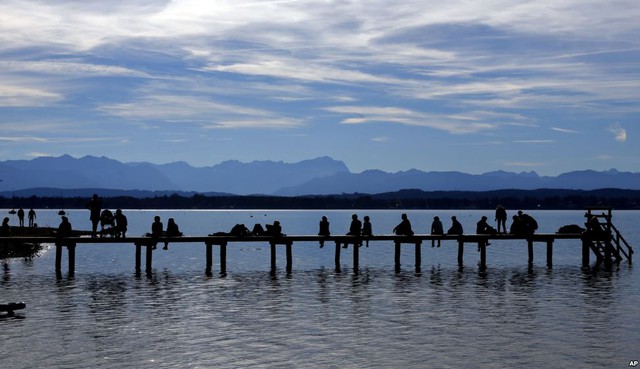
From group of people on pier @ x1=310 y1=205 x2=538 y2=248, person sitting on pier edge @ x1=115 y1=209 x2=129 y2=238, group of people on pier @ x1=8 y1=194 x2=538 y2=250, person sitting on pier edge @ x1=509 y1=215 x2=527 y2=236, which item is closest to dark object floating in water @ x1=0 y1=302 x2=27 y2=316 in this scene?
group of people on pier @ x1=8 y1=194 x2=538 y2=250

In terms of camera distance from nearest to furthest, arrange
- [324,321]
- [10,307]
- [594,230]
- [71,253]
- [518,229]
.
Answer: [324,321]
[10,307]
[71,253]
[518,229]
[594,230]

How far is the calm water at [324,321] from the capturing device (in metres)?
25.3

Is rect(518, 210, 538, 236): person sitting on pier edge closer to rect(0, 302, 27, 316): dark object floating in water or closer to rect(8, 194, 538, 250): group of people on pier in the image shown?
rect(8, 194, 538, 250): group of people on pier

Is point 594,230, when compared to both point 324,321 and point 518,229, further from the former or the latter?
point 324,321

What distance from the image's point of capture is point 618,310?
118 ft

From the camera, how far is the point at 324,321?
32.4 metres

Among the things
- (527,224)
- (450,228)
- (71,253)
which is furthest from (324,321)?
(527,224)

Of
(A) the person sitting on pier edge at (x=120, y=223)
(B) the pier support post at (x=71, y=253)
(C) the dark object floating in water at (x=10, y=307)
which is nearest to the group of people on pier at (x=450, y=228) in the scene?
(A) the person sitting on pier edge at (x=120, y=223)

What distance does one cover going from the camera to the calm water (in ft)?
83.1

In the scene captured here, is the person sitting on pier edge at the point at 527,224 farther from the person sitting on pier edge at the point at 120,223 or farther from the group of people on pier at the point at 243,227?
the person sitting on pier edge at the point at 120,223

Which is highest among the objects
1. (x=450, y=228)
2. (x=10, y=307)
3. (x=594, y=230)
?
(x=450, y=228)

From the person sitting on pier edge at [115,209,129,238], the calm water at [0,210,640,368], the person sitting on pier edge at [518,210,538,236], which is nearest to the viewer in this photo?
the calm water at [0,210,640,368]

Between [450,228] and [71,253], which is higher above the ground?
[450,228]

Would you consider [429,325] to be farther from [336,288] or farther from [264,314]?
[336,288]
